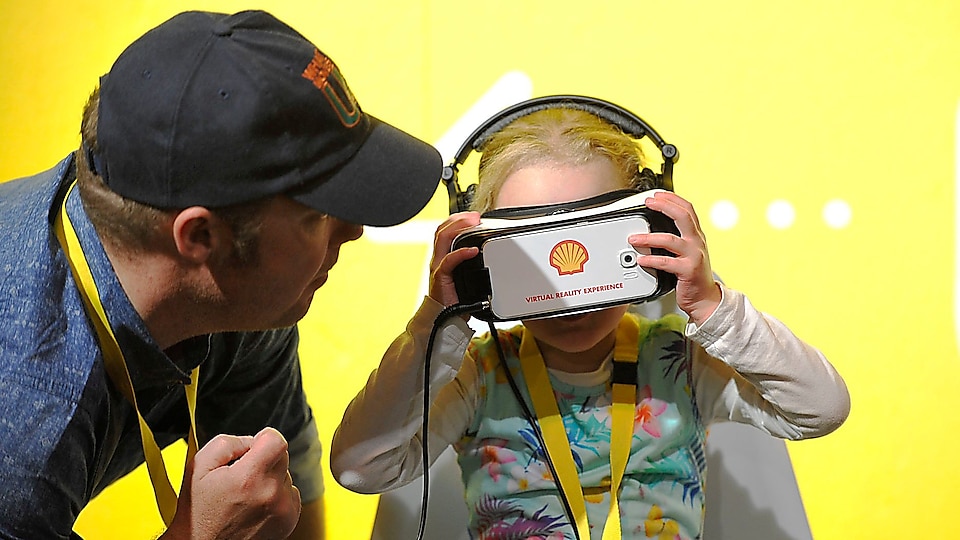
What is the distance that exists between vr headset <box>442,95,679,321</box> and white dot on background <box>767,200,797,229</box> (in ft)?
2.81

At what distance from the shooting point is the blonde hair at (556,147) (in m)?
1.09

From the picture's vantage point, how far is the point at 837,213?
1810mm

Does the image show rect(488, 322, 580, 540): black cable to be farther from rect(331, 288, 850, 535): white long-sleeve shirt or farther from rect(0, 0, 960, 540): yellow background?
rect(0, 0, 960, 540): yellow background

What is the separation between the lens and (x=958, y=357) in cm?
169

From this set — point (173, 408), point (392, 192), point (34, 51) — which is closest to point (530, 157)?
point (392, 192)

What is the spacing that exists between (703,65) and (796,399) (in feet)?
3.49

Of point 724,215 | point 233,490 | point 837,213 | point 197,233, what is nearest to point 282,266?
point 197,233

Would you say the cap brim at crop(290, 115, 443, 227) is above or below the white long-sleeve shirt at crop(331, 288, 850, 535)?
above

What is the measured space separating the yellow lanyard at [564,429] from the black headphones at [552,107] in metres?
0.18

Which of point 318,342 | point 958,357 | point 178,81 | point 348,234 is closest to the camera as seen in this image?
point 178,81

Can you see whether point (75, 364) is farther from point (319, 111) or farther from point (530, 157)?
point (530, 157)

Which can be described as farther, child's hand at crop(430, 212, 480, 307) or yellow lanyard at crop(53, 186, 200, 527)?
child's hand at crop(430, 212, 480, 307)

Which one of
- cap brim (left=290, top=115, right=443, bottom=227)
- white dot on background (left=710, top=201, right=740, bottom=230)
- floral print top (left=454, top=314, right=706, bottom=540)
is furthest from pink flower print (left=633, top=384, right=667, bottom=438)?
white dot on background (left=710, top=201, right=740, bottom=230)

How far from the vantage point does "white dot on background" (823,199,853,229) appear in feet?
5.92
